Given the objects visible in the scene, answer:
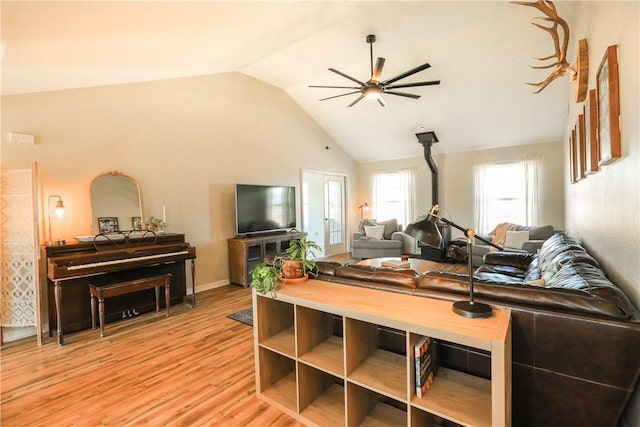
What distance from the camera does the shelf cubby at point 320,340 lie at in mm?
1698

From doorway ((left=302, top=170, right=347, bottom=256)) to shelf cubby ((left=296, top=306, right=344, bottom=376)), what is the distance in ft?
14.5

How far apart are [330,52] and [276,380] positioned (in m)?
4.19

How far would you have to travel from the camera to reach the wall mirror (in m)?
3.54

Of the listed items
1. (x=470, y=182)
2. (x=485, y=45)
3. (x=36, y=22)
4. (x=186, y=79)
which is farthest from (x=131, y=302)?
(x=470, y=182)

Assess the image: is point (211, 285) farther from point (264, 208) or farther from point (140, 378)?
point (140, 378)

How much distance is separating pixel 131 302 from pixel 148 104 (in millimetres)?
2583

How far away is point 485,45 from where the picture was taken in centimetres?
399

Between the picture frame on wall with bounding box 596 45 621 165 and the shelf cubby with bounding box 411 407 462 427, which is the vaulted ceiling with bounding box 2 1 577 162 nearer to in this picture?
the picture frame on wall with bounding box 596 45 621 165

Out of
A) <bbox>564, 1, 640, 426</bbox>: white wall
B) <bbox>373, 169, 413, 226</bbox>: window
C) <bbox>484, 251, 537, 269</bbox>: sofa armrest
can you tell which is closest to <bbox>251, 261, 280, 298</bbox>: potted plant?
<bbox>564, 1, 640, 426</bbox>: white wall

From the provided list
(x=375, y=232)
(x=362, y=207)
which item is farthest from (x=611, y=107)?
(x=362, y=207)

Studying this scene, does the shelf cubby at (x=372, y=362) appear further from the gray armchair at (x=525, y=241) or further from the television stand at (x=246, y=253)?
the gray armchair at (x=525, y=241)

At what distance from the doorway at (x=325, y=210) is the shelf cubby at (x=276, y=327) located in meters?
4.26

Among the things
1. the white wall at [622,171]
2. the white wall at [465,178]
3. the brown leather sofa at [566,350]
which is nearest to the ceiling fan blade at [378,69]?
the white wall at [622,171]

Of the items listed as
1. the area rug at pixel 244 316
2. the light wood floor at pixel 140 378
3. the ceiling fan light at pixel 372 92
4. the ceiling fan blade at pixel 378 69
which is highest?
the ceiling fan blade at pixel 378 69
